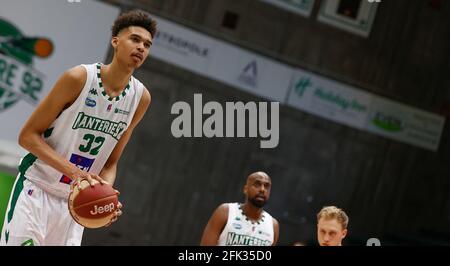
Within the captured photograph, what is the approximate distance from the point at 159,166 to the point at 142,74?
4.93ft

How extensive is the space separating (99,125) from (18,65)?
8.19 m

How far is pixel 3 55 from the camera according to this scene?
12.4 meters

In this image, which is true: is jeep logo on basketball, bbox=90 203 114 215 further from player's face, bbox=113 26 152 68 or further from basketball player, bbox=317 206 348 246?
basketball player, bbox=317 206 348 246

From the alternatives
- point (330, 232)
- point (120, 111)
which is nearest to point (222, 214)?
point (330, 232)

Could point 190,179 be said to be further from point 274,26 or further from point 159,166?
point 274,26

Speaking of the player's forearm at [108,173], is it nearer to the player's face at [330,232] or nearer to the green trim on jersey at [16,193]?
the green trim on jersey at [16,193]

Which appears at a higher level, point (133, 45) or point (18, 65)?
point (133, 45)

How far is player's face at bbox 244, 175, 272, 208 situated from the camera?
Answer: 274 inches

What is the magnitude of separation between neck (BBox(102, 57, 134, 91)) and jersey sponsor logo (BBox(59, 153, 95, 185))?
0.43 metres

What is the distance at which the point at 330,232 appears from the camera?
17.4 ft

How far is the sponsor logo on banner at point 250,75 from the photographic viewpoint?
527 inches

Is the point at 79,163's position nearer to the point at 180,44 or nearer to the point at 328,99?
the point at 180,44

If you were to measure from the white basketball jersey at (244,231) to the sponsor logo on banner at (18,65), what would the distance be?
Result: 6184 mm

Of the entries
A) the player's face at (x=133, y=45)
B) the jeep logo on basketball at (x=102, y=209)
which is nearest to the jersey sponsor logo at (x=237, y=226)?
the jeep logo on basketball at (x=102, y=209)
